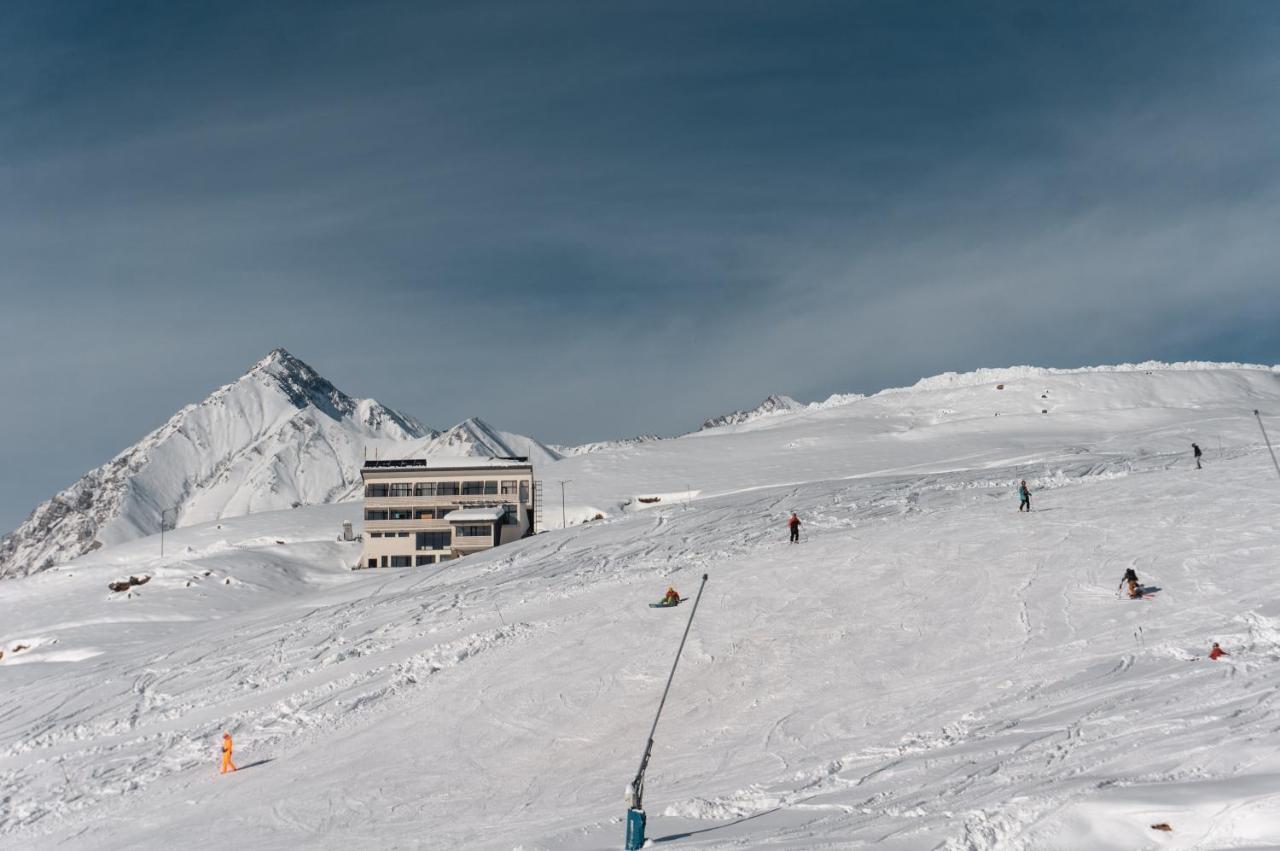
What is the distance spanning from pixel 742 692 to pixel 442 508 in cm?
6251

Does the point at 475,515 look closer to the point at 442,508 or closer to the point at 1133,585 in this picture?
the point at 442,508

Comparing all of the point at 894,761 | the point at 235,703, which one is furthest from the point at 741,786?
the point at 235,703

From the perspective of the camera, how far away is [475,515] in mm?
79500

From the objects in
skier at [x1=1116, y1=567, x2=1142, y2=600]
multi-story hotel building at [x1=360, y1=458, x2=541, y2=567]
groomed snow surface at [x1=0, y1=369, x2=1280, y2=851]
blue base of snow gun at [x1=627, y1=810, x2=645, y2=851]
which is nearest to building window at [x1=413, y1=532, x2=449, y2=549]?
multi-story hotel building at [x1=360, y1=458, x2=541, y2=567]

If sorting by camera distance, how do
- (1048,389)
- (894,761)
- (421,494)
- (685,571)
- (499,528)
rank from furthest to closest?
1. (1048,389)
2. (421,494)
3. (499,528)
4. (685,571)
5. (894,761)

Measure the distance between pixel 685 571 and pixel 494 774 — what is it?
59.6ft

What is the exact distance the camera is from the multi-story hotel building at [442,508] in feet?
261

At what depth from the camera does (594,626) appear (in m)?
33.0

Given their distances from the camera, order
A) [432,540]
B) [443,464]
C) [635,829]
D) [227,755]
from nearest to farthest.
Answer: [635,829]
[227,755]
[432,540]
[443,464]

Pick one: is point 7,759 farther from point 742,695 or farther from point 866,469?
point 866,469

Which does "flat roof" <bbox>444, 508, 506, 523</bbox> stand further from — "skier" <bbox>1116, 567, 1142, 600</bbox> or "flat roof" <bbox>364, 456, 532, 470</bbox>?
"skier" <bbox>1116, 567, 1142, 600</bbox>

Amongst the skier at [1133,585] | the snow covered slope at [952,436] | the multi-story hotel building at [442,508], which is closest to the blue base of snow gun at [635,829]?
the skier at [1133,585]

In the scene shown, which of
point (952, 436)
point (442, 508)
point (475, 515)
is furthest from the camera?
point (952, 436)

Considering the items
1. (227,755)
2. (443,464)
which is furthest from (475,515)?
(227,755)
